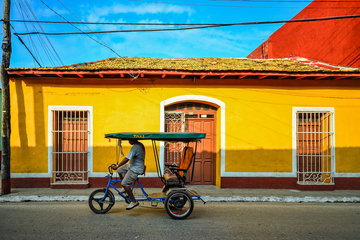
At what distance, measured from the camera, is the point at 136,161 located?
18.0 ft

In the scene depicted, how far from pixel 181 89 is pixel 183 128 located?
1.25 meters

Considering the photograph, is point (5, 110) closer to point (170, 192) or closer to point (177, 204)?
point (170, 192)

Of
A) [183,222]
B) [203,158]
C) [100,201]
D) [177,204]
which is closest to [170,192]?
[177,204]

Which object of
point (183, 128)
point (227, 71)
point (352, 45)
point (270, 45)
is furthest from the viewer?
point (270, 45)

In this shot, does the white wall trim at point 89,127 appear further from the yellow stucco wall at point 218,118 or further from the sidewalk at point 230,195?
the sidewalk at point 230,195

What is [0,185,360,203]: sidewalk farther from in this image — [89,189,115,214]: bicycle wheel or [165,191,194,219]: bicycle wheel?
[165,191,194,219]: bicycle wheel

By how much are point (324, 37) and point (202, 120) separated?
25.0 feet

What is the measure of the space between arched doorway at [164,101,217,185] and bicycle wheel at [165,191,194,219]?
131 inches

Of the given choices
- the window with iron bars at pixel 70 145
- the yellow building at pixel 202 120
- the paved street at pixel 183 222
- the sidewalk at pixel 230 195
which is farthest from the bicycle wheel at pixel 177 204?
the window with iron bars at pixel 70 145

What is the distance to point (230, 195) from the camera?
7359 mm

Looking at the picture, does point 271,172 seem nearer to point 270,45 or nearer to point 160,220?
point 160,220

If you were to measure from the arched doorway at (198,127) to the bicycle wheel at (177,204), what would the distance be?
3.33 meters

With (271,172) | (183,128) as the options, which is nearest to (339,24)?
(271,172)

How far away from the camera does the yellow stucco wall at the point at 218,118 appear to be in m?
8.16
